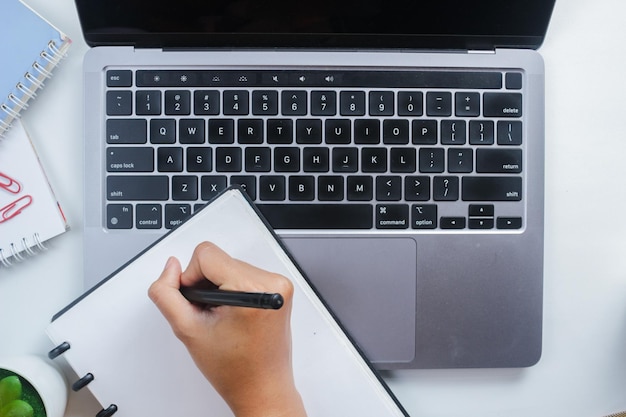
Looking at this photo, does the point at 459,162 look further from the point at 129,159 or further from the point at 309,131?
the point at 129,159

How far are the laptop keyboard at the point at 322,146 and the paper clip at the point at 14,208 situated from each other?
9 centimetres

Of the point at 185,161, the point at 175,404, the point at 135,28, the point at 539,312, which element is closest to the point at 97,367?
the point at 175,404

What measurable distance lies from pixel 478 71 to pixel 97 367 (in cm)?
49

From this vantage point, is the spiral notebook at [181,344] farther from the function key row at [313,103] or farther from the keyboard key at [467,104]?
the keyboard key at [467,104]

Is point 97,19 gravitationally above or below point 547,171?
above

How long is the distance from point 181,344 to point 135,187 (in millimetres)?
163

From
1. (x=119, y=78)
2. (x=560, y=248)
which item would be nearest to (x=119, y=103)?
→ (x=119, y=78)

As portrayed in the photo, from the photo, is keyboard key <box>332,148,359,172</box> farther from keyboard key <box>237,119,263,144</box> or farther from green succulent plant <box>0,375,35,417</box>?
green succulent plant <box>0,375,35,417</box>

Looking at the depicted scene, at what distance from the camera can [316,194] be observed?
523 mm

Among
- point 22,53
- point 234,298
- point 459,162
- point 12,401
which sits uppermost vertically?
point 22,53

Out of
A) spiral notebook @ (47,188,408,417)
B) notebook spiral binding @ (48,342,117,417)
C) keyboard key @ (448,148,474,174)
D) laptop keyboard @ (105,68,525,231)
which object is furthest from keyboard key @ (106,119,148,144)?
keyboard key @ (448,148,474,174)

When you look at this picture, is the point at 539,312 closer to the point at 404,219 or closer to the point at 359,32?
the point at 404,219

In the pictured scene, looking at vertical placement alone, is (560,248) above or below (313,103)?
below

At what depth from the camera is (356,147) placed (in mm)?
525
